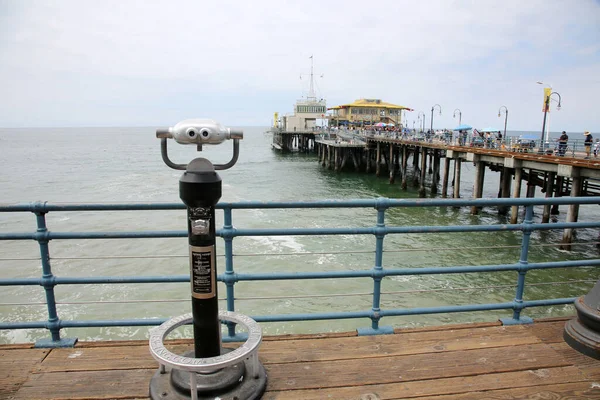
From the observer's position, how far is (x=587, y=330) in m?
2.89

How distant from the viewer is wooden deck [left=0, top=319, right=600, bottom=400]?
2434 millimetres

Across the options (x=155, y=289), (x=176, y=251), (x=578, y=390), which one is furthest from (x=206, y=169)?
(x=176, y=251)

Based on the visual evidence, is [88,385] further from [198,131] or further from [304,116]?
[304,116]

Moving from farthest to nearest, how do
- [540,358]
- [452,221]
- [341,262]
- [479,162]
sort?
[479,162], [452,221], [341,262], [540,358]

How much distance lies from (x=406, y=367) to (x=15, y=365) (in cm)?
255

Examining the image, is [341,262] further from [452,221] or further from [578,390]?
[578,390]

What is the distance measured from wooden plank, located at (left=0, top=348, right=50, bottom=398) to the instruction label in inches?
48.4

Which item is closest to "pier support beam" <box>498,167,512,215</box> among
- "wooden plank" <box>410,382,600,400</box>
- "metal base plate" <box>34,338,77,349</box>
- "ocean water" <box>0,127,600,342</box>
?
"ocean water" <box>0,127,600,342</box>

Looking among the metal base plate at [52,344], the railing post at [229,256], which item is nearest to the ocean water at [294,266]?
the railing post at [229,256]

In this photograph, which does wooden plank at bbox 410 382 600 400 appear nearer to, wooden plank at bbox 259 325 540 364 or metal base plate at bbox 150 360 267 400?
wooden plank at bbox 259 325 540 364

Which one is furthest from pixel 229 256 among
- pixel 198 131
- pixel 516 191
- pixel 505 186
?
pixel 505 186

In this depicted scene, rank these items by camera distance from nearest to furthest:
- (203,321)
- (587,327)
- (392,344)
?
(203,321)
(587,327)
(392,344)

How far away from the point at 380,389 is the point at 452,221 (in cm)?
1899

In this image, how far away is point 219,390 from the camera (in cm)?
234
